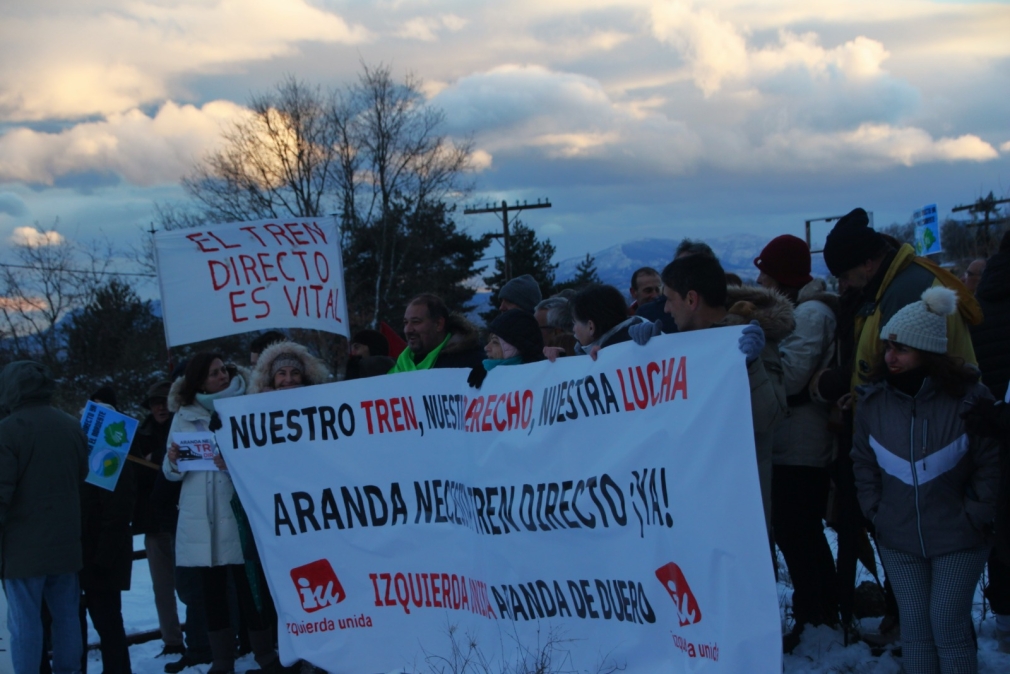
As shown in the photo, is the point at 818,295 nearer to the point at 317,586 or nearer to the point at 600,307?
the point at 600,307

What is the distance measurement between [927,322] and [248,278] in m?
4.48

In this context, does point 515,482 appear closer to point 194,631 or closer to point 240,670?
point 240,670

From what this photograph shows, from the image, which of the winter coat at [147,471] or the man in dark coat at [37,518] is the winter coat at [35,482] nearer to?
the man in dark coat at [37,518]

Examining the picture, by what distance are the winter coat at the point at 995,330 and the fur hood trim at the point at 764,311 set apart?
1.10m

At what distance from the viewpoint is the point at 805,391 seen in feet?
16.6

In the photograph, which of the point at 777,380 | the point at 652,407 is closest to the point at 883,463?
the point at 777,380

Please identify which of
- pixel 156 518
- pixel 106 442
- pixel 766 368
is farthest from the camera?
pixel 156 518

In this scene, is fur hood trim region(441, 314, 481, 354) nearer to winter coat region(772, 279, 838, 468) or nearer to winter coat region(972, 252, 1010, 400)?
winter coat region(772, 279, 838, 468)

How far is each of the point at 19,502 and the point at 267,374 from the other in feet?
5.35

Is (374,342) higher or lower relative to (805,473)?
higher

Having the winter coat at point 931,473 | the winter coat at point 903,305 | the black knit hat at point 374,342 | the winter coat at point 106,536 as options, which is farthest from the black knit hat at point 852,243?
the winter coat at point 106,536

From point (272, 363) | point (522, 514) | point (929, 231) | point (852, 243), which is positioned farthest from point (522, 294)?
point (929, 231)

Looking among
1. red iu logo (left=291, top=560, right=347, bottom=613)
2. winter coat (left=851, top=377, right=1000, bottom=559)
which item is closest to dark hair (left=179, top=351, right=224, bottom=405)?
red iu logo (left=291, top=560, right=347, bottom=613)

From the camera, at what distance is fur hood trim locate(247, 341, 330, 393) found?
585 cm
